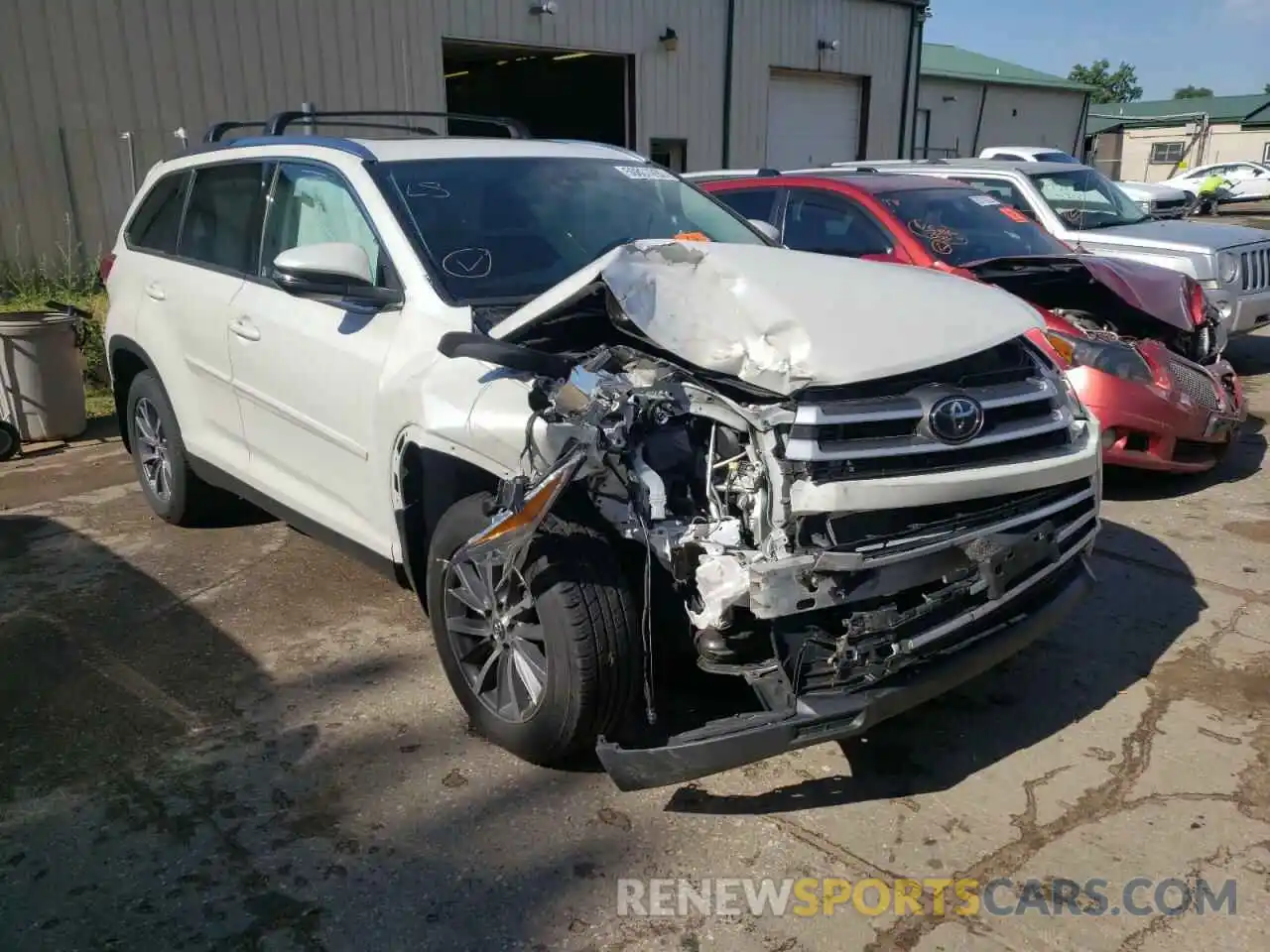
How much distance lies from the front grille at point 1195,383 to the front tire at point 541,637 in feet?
13.1

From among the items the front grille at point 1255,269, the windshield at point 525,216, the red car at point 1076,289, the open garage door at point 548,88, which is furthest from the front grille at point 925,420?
the open garage door at point 548,88

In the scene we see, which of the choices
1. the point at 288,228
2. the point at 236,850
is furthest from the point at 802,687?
the point at 288,228

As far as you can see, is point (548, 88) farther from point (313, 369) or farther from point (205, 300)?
point (313, 369)

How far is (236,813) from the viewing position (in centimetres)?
302

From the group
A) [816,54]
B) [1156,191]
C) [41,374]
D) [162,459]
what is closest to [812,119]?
[816,54]

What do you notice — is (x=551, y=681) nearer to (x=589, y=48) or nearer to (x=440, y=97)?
(x=440, y=97)

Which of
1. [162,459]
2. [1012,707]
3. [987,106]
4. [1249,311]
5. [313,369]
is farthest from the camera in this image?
[987,106]

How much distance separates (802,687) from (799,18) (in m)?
17.3

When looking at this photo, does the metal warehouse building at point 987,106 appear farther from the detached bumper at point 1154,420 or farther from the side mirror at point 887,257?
the detached bumper at point 1154,420

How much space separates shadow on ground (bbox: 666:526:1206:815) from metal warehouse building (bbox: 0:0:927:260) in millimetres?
10227

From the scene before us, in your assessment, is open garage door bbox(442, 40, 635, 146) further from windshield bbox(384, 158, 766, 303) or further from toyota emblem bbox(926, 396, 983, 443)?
toyota emblem bbox(926, 396, 983, 443)

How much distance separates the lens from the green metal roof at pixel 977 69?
93.5 ft

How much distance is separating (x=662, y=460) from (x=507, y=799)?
115 centimetres

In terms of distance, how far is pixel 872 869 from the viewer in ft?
9.00
